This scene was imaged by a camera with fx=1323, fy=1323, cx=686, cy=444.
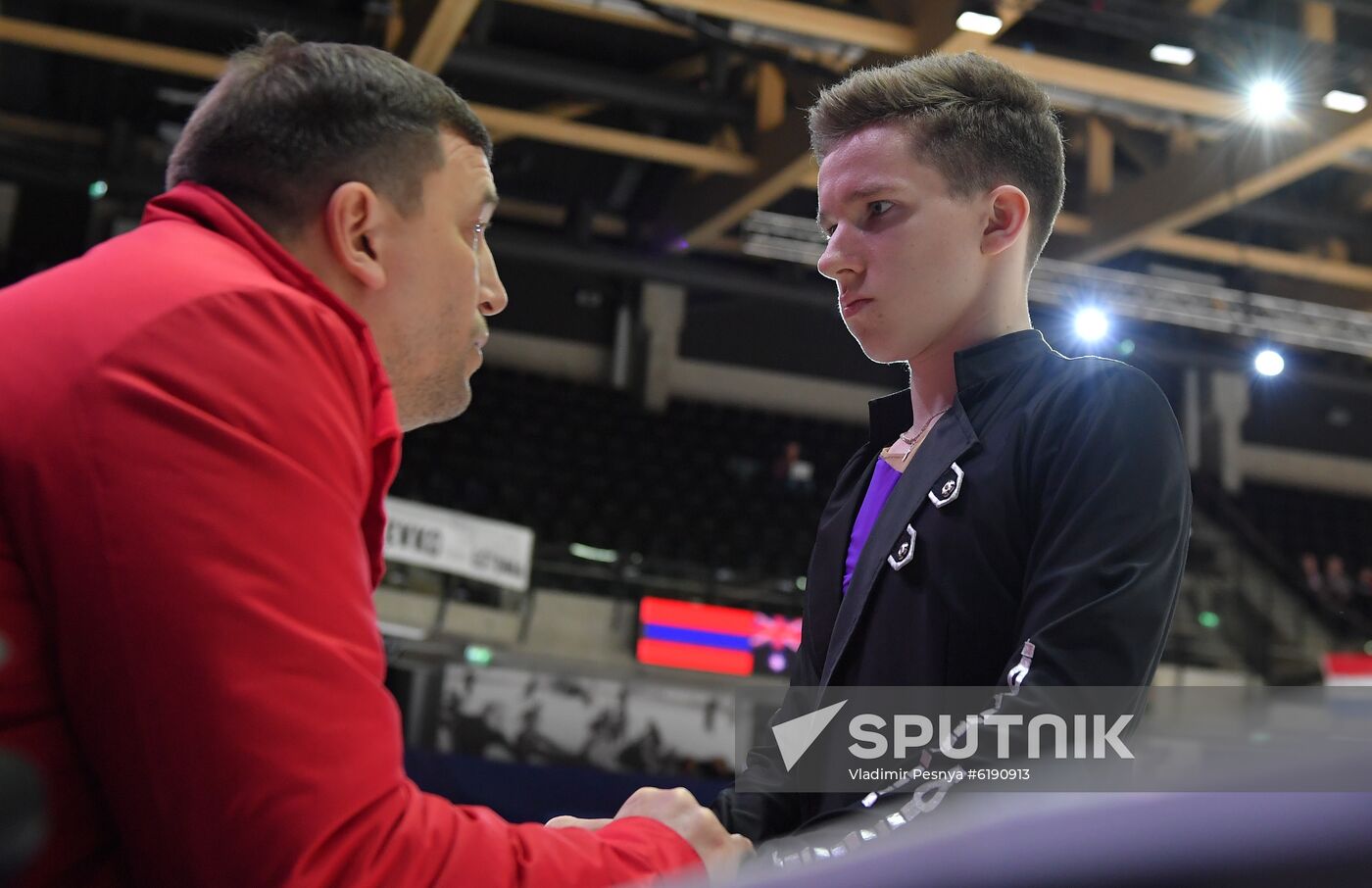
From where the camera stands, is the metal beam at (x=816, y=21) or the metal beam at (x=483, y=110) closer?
the metal beam at (x=816, y=21)

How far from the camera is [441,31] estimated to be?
326 inches

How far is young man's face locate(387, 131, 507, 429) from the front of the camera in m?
1.40

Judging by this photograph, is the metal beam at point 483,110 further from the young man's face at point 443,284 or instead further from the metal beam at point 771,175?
the young man's face at point 443,284

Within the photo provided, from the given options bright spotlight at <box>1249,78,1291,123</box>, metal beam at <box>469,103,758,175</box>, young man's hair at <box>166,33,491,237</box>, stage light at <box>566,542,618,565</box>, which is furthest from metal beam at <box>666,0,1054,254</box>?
young man's hair at <box>166,33,491,237</box>

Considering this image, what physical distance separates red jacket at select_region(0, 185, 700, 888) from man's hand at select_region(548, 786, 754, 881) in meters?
0.10

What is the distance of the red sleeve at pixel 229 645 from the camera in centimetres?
91

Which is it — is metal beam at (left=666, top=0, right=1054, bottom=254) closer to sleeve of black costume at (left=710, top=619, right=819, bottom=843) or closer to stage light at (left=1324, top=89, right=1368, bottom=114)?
stage light at (left=1324, top=89, right=1368, bottom=114)

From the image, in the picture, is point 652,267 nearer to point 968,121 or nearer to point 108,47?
point 108,47

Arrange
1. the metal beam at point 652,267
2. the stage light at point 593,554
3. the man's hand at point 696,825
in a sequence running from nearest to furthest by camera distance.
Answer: the man's hand at point 696,825 < the stage light at point 593,554 < the metal beam at point 652,267

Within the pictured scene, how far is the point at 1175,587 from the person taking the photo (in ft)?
4.44

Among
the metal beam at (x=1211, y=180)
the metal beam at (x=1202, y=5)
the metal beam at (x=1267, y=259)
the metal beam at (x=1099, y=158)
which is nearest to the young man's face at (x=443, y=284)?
the metal beam at (x=1211, y=180)

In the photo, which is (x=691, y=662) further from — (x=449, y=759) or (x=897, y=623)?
(x=897, y=623)

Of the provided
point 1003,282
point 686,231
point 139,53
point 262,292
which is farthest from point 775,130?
point 262,292

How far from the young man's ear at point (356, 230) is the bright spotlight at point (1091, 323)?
10.4 m
